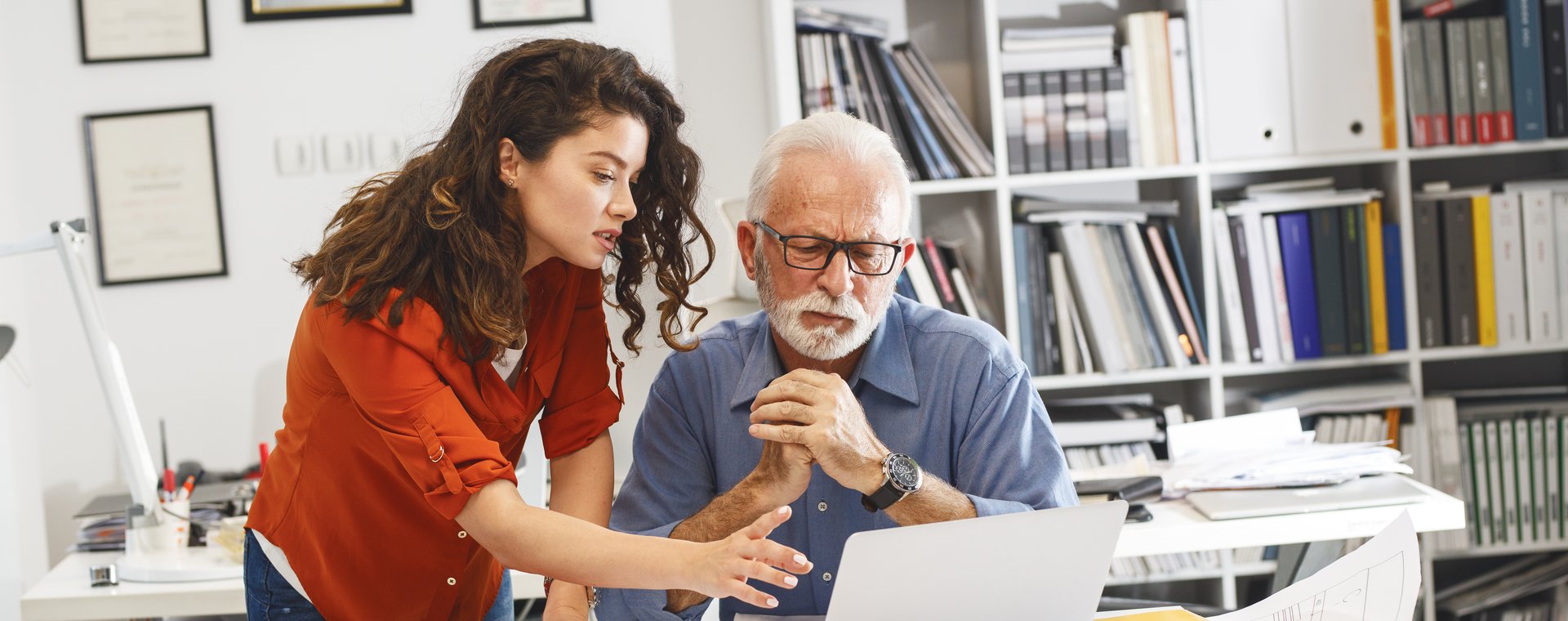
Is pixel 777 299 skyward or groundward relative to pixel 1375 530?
skyward

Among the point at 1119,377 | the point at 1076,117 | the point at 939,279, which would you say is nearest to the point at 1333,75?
the point at 1076,117

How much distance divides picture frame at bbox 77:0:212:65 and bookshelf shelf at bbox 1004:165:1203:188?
2049 millimetres

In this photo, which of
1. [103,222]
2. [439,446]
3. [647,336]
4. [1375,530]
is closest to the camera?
[439,446]

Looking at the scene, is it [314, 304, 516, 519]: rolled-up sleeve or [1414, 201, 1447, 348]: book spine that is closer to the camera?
[314, 304, 516, 519]: rolled-up sleeve

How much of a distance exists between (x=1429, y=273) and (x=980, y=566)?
2.19 m

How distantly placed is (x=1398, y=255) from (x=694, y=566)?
2276 mm

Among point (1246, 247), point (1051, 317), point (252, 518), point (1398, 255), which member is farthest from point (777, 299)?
point (1398, 255)

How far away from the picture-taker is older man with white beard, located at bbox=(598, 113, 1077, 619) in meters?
1.30

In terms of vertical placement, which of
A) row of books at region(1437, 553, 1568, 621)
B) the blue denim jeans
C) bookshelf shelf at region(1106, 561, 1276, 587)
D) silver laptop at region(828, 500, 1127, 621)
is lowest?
row of books at region(1437, 553, 1568, 621)

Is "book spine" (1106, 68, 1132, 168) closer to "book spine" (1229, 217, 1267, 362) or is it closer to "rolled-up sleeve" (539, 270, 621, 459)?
"book spine" (1229, 217, 1267, 362)

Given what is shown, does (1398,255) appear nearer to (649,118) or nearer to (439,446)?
(649,118)

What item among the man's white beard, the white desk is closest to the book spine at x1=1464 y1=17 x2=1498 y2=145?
the man's white beard

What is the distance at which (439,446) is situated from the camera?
3.57ft

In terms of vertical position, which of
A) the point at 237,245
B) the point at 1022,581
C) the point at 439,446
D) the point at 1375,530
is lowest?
the point at 1375,530
